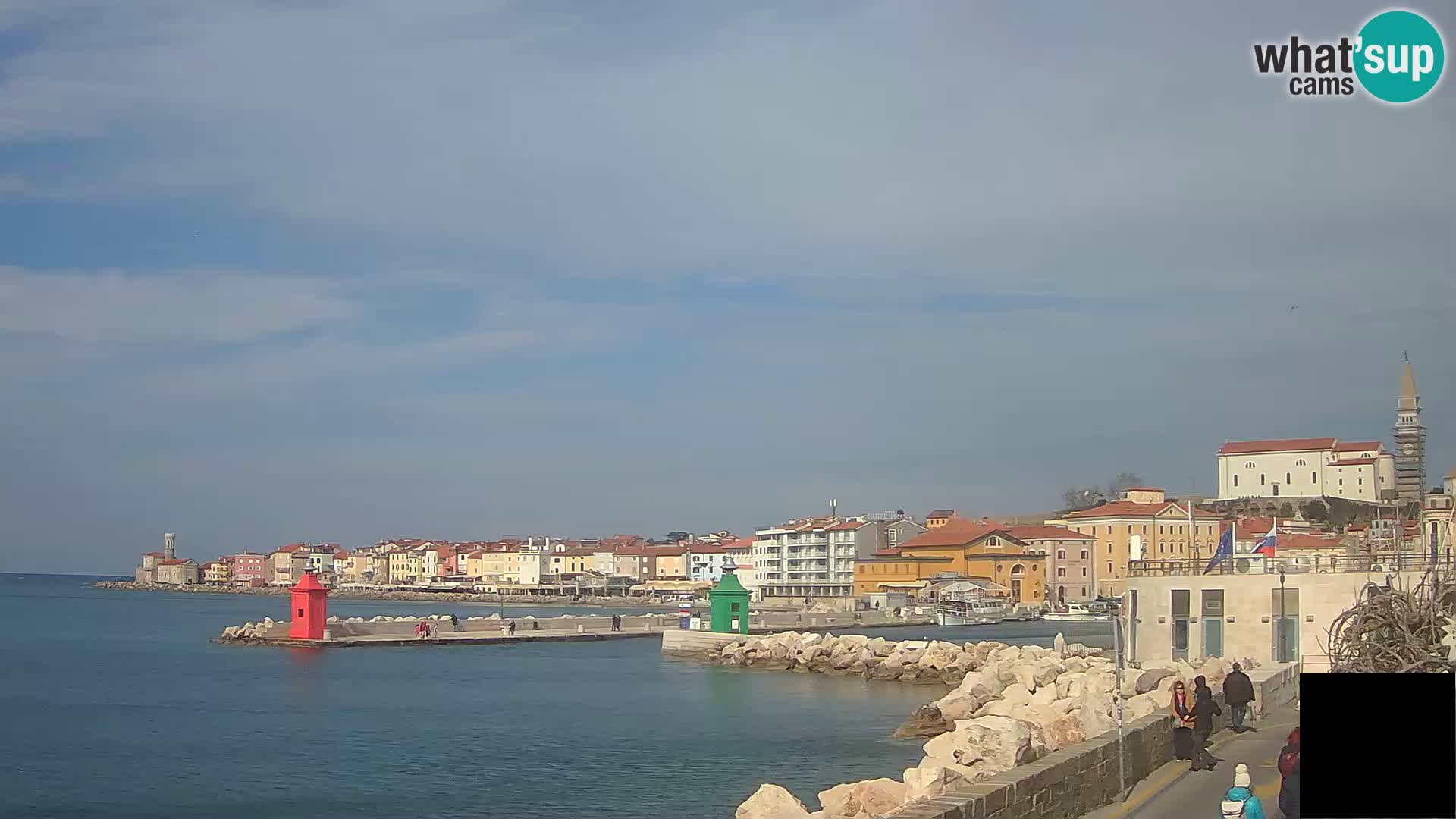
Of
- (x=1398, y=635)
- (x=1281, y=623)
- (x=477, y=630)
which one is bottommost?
(x=477, y=630)

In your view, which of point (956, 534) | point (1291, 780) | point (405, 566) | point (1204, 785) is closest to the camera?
point (1291, 780)

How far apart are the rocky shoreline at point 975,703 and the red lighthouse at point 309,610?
20716mm

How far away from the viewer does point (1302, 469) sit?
12875cm

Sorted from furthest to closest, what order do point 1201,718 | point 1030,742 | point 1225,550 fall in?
point 1225,550 → point 1030,742 → point 1201,718

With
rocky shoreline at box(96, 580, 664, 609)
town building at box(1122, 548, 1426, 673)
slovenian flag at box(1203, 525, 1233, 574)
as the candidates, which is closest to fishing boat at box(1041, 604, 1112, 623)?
rocky shoreline at box(96, 580, 664, 609)

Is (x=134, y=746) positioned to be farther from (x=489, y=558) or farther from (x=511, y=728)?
(x=489, y=558)

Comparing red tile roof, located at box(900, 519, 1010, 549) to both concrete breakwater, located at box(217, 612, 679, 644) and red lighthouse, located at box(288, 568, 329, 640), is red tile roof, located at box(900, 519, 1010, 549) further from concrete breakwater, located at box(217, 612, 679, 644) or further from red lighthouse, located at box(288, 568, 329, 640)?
red lighthouse, located at box(288, 568, 329, 640)

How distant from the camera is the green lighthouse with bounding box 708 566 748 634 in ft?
194

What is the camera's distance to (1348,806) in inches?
221

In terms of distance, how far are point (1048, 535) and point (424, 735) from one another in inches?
3512

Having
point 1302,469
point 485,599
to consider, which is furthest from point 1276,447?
point 485,599

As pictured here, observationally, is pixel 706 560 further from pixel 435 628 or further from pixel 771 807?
pixel 771 807

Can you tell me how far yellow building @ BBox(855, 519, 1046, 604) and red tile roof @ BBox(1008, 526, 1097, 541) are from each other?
0.81 metres

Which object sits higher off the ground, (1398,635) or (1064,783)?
(1398,635)
